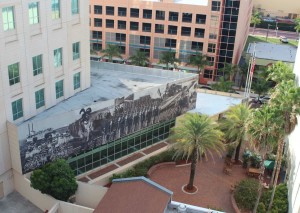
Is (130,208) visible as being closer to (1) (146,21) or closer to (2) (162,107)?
(2) (162,107)

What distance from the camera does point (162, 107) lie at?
1822 inches

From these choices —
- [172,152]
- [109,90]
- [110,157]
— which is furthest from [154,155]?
[109,90]

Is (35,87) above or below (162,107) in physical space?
above

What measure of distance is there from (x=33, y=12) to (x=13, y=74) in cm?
605

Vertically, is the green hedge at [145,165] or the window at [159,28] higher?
the window at [159,28]

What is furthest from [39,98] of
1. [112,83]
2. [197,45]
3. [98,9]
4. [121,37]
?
[98,9]

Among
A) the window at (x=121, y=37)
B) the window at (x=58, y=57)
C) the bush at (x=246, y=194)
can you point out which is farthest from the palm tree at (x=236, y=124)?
the window at (x=121, y=37)

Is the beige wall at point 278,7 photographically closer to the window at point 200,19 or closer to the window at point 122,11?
the window at point 200,19

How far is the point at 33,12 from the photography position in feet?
118

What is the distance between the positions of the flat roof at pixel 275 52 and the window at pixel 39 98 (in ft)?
169

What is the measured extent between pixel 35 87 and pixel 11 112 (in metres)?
3.59

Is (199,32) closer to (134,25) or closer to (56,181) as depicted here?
(134,25)

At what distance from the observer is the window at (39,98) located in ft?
127

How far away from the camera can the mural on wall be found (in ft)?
119
